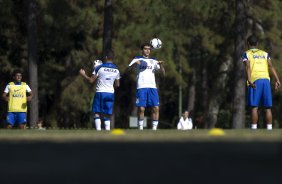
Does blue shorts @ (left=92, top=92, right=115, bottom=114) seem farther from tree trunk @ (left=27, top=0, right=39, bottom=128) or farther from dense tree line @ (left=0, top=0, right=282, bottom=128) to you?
dense tree line @ (left=0, top=0, right=282, bottom=128)

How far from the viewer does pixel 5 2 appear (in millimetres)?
45062

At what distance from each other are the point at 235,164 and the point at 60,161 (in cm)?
139

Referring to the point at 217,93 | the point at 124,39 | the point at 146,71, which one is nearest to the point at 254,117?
the point at 146,71

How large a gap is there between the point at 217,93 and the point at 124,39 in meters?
9.67

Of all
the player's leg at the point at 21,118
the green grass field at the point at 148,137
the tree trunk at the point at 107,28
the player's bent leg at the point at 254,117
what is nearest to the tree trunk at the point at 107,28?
the tree trunk at the point at 107,28

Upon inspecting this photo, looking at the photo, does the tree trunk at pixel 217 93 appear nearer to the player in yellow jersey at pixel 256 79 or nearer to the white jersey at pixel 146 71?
the white jersey at pixel 146 71

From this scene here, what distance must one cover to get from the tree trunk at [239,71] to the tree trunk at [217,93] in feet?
70.2

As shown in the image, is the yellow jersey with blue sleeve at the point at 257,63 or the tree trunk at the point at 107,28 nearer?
the yellow jersey with blue sleeve at the point at 257,63

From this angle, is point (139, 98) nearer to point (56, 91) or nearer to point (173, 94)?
point (56, 91)

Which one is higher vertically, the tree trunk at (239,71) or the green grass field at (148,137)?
the tree trunk at (239,71)

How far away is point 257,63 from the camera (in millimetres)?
23391

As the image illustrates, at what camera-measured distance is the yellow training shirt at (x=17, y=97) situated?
1148 inches

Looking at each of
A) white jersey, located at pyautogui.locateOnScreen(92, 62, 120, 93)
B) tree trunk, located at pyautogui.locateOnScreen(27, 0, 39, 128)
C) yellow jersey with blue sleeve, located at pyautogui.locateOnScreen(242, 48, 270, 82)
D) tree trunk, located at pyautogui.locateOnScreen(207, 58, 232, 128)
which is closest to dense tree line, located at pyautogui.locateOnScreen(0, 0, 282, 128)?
tree trunk, located at pyautogui.locateOnScreen(207, 58, 232, 128)

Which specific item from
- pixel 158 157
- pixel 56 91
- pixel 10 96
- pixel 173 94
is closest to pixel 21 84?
pixel 10 96
